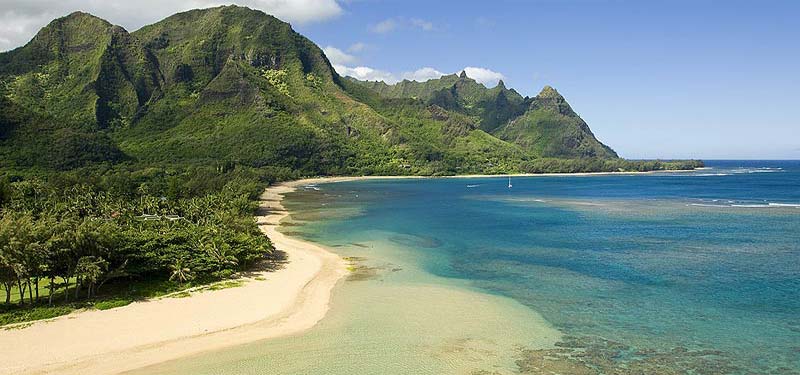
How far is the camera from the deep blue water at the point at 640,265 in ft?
136

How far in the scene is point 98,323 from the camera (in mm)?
40062

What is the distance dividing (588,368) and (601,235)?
2430 inches

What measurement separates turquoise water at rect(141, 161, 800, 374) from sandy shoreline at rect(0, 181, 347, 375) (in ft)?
7.72

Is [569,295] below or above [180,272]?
below

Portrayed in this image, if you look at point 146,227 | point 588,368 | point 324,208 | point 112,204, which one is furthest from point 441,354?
point 324,208

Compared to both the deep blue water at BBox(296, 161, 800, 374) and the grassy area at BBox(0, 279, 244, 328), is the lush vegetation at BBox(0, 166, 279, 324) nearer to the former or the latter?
the grassy area at BBox(0, 279, 244, 328)

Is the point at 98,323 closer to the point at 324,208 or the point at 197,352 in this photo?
the point at 197,352

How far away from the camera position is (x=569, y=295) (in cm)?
5209

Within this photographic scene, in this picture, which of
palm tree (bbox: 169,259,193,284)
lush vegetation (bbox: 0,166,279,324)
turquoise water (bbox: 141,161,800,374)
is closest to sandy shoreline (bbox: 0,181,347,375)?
turquoise water (bbox: 141,161,800,374)

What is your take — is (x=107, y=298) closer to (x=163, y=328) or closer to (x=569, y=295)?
(x=163, y=328)

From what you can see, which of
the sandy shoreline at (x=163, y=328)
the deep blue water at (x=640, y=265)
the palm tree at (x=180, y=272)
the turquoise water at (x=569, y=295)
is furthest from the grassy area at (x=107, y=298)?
the deep blue water at (x=640, y=265)

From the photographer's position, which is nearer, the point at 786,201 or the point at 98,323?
the point at 98,323

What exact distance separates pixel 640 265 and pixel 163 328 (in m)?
54.1

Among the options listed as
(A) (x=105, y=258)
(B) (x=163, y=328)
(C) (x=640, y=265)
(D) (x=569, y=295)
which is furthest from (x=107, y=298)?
(C) (x=640, y=265)
